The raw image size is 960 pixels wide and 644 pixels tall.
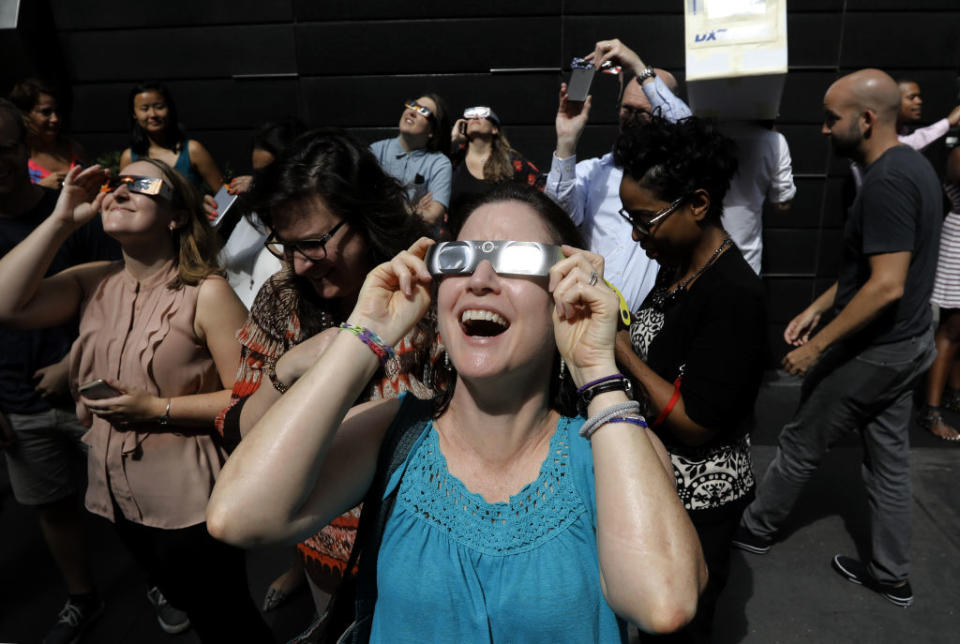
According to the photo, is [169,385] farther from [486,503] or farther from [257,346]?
[486,503]

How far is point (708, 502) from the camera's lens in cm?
214

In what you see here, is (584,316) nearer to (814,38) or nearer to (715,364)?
(715,364)

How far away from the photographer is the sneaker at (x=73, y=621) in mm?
2961

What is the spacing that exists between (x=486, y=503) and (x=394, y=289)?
51 cm

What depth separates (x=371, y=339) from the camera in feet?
4.39

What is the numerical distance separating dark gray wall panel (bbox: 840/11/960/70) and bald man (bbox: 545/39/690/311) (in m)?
2.78

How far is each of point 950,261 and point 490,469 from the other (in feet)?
16.2

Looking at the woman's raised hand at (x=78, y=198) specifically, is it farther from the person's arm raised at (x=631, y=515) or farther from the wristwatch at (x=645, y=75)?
the wristwatch at (x=645, y=75)

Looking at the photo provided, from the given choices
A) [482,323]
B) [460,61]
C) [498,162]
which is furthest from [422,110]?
[482,323]

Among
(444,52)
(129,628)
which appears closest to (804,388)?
(129,628)

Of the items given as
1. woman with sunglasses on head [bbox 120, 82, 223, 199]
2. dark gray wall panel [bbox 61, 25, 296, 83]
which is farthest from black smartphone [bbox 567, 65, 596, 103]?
dark gray wall panel [bbox 61, 25, 296, 83]

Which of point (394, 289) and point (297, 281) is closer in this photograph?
point (394, 289)

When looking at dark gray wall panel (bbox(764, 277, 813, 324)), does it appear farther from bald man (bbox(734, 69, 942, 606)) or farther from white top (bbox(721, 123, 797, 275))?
bald man (bbox(734, 69, 942, 606))

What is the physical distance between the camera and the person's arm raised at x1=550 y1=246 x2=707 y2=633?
3.75 ft
